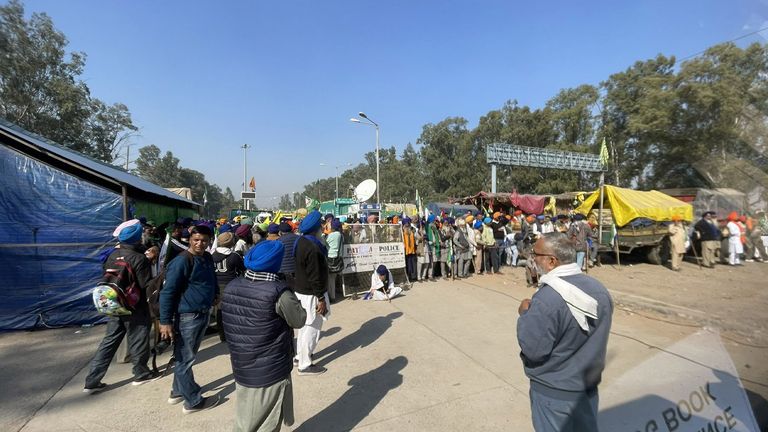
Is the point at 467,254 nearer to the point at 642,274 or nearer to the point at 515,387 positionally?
the point at 642,274

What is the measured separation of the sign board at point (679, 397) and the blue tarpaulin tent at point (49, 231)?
741 cm

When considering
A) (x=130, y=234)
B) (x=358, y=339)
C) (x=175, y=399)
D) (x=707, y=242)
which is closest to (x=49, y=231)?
(x=130, y=234)

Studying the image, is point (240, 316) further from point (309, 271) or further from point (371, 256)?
point (371, 256)

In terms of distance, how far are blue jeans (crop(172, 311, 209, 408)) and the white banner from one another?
14.3 feet

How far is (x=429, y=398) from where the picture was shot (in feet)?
10.8

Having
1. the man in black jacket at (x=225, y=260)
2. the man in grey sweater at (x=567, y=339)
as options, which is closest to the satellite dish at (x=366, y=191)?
the man in black jacket at (x=225, y=260)

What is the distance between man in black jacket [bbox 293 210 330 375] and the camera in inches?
147

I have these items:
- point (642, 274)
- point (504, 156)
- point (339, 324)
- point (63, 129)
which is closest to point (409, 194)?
point (504, 156)

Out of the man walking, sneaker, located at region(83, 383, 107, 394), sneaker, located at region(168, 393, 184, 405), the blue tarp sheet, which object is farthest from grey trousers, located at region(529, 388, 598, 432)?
the man walking

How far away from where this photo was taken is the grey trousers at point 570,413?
1.71 meters

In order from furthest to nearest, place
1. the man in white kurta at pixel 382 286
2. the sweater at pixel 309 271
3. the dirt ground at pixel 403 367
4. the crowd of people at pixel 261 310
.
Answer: the man in white kurta at pixel 382 286 < the sweater at pixel 309 271 < the dirt ground at pixel 403 367 < the crowd of people at pixel 261 310

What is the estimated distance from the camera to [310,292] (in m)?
3.76

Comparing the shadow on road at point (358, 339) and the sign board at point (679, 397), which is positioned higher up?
the sign board at point (679, 397)

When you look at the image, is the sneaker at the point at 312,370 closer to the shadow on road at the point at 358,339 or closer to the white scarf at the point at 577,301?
the shadow on road at the point at 358,339
